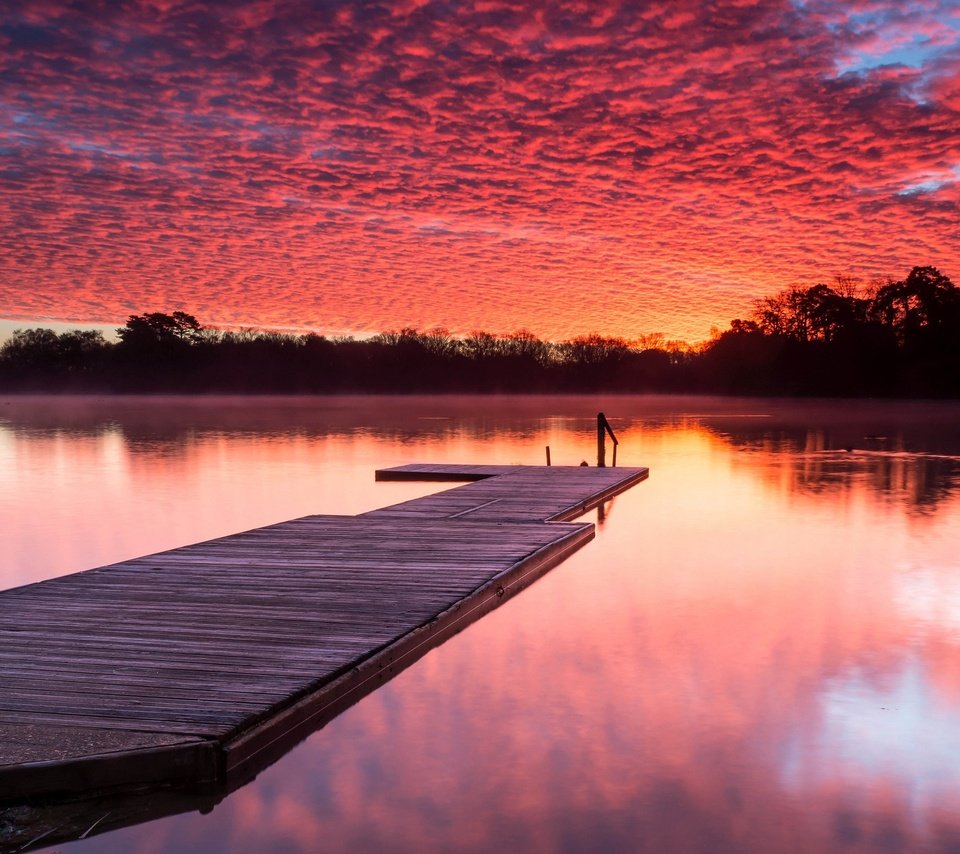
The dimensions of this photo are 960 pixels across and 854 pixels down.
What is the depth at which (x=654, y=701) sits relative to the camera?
5.54 meters

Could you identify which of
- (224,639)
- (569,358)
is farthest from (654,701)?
(569,358)

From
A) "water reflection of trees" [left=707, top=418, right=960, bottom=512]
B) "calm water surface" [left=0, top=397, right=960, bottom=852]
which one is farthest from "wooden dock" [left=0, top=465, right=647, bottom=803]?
"water reflection of trees" [left=707, top=418, right=960, bottom=512]

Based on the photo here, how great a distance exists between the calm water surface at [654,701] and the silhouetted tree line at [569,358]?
5519 centimetres

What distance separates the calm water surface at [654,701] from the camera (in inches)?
158

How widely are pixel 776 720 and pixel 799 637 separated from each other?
193 cm

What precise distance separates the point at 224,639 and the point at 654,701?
2.31m

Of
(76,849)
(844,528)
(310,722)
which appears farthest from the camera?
(844,528)

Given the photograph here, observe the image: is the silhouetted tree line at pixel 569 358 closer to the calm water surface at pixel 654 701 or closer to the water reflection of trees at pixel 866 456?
the water reflection of trees at pixel 866 456

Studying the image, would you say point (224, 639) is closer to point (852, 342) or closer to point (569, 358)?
point (852, 342)

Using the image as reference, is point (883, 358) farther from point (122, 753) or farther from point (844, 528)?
point (122, 753)

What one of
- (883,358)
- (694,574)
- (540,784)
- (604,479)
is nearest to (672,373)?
(883,358)

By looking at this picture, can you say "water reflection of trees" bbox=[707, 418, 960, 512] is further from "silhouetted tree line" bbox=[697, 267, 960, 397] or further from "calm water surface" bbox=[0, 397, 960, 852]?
"silhouetted tree line" bbox=[697, 267, 960, 397]

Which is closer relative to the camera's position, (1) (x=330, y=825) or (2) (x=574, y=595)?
(1) (x=330, y=825)

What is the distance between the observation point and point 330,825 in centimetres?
400
